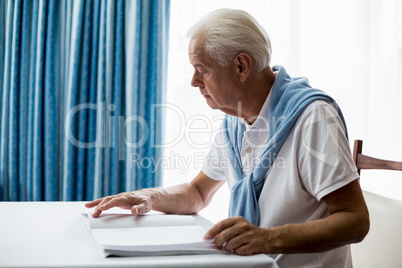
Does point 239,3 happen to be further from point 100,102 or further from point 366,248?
point 366,248

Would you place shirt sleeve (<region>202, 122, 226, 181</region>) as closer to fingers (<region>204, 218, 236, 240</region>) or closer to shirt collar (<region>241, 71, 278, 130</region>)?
shirt collar (<region>241, 71, 278, 130</region>)

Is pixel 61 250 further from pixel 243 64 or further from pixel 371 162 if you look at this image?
pixel 371 162

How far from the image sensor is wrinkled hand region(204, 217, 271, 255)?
780 millimetres

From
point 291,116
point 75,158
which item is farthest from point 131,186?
point 291,116

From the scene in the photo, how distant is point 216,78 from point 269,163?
1.04 feet

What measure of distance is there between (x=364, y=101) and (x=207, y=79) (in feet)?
5.21

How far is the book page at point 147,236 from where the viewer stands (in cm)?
80

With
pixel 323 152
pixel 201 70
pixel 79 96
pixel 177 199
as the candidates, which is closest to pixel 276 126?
pixel 323 152

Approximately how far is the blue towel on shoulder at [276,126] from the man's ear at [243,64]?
9 cm

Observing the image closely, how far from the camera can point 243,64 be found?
1.20 meters

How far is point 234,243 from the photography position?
782 mm

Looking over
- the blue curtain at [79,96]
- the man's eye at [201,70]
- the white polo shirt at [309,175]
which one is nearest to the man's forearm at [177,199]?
the white polo shirt at [309,175]

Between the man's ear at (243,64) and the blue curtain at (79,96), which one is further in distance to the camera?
the blue curtain at (79,96)

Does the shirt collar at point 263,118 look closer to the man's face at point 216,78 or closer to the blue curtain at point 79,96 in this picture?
the man's face at point 216,78
